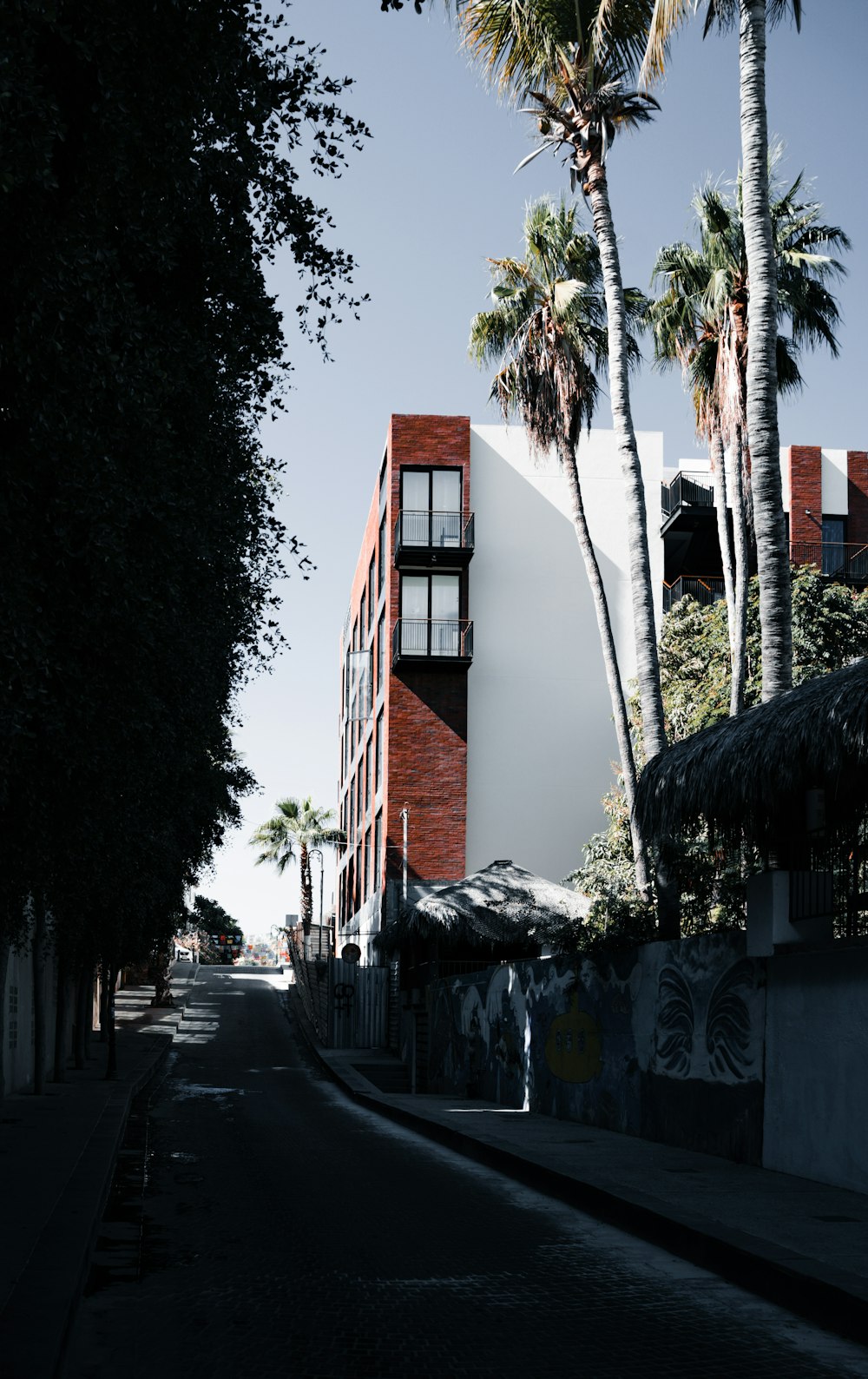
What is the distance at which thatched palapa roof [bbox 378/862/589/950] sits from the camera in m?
31.1

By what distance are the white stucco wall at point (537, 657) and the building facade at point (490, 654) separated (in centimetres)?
4

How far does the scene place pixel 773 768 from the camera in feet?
38.3

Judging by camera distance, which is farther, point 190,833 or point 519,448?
point 519,448

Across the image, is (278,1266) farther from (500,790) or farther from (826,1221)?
(500,790)

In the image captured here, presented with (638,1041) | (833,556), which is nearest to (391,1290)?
(638,1041)

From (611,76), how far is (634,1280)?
18659mm

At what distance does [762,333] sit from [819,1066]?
8.47 meters

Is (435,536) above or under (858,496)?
under

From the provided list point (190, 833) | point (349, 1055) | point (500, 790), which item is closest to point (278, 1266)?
point (190, 833)

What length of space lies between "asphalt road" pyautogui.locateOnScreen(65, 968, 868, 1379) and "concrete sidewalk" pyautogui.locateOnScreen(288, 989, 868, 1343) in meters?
0.15

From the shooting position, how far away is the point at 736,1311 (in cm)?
745

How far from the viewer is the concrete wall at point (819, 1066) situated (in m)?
11.0

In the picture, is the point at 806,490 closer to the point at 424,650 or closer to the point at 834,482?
the point at 834,482

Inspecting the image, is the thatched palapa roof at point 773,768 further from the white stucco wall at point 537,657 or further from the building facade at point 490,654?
the white stucco wall at point 537,657
